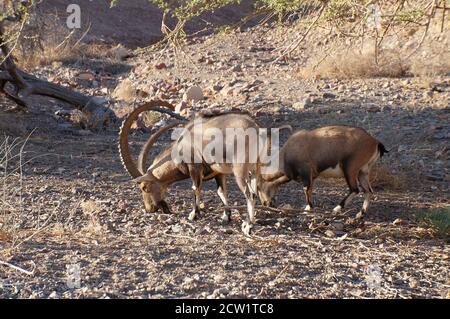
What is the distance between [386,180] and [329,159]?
126 centimetres

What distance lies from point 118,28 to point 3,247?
22.1 metres

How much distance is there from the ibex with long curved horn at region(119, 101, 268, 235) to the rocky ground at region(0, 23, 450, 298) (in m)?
0.25

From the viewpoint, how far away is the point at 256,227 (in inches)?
298

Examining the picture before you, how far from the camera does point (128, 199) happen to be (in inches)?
340

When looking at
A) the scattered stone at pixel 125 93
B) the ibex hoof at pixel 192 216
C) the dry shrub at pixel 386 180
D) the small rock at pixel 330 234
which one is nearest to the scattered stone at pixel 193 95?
the scattered stone at pixel 125 93

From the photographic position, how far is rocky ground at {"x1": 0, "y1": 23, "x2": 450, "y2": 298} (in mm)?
5477

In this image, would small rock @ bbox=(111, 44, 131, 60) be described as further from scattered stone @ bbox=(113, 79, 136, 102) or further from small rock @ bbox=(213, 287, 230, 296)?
small rock @ bbox=(213, 287, 230, 296)

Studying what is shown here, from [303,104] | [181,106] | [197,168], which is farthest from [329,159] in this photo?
[181,106]

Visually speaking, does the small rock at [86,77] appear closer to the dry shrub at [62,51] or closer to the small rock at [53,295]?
the dry shrub at [62,51]

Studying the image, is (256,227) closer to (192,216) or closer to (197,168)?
(192,216)

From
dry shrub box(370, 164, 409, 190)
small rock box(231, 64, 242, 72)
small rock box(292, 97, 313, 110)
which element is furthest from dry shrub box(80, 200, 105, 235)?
small rock box(231, 64, 242, 72)

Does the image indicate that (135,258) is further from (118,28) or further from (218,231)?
(118,28)

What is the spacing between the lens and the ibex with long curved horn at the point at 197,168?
24.8 ft

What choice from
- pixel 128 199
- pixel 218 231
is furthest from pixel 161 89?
pixel 218 231
